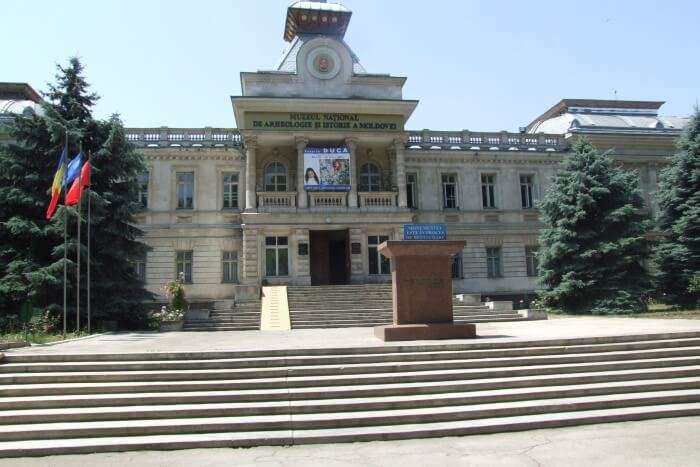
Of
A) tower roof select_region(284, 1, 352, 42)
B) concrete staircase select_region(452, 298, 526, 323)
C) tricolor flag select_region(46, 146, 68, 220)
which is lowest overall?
concrete staircase select_region(452, 298, 526, 323)

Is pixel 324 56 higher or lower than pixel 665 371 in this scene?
higher

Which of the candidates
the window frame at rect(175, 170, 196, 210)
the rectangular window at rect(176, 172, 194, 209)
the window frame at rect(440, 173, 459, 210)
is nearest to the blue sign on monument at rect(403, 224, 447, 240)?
the window frame at rect(440, 173, 459, 210)

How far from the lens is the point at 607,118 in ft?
115

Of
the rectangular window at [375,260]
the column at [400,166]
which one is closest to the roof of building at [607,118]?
the column at [400,166]

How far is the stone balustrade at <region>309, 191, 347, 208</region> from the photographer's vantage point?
27.8 m

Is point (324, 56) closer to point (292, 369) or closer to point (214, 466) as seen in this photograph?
point (292, 369)

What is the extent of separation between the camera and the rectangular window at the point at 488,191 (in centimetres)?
3191

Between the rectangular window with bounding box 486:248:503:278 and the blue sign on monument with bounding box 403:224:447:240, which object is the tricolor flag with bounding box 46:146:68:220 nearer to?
the blue sign on monument with bounding box 403:224:447:240

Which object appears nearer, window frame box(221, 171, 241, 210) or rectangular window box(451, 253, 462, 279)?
window frame box(221, 171, 241, 210)

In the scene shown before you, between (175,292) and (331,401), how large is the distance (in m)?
14.1

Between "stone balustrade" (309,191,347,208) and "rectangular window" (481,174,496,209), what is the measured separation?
28.8 ft

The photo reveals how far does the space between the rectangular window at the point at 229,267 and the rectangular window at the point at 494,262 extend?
13.8m

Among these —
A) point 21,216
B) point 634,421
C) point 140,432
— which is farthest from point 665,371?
point 21,216

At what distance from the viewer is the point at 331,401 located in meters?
8.05
